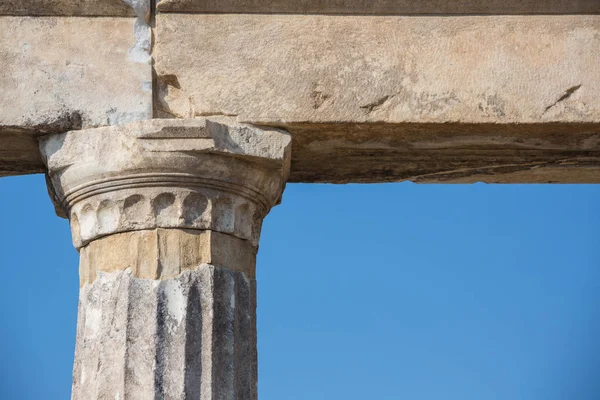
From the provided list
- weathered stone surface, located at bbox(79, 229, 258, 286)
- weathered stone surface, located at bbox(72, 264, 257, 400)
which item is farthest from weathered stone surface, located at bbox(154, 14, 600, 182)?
weathered stone surface, located at bbox(72, 264, 257, 400)

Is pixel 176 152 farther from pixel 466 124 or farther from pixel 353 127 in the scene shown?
pixel 466 124

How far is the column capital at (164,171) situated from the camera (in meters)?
6.43

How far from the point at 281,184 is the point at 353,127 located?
0.57 meters

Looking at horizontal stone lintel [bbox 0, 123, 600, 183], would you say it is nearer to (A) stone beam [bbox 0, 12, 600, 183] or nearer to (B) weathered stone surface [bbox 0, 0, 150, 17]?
(A) stone beam [bbox 0, 12, 600, 183]

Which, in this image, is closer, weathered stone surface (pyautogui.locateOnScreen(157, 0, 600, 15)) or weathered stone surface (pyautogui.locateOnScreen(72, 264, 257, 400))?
weathered stone surface (pyautogui.locateOnScreen(72, 264, 257, 400))

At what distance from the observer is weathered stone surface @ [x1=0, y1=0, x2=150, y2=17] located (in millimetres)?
6777

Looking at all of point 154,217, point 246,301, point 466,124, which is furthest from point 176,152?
point 466,124

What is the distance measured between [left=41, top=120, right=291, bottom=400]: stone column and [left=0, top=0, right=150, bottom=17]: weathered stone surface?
2.39 ft

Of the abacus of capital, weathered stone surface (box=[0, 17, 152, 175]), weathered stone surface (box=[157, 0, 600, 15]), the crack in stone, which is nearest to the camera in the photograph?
the abacus of capital

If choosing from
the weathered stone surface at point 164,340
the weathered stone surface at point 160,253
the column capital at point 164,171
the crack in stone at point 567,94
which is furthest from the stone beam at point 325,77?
the weathered stone surface at point 164,340

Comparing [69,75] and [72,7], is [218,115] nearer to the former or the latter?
[69,75]

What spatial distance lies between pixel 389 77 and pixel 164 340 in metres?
1.92

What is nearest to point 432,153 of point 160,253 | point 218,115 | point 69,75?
point 218,115

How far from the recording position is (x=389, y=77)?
6.77 metres
